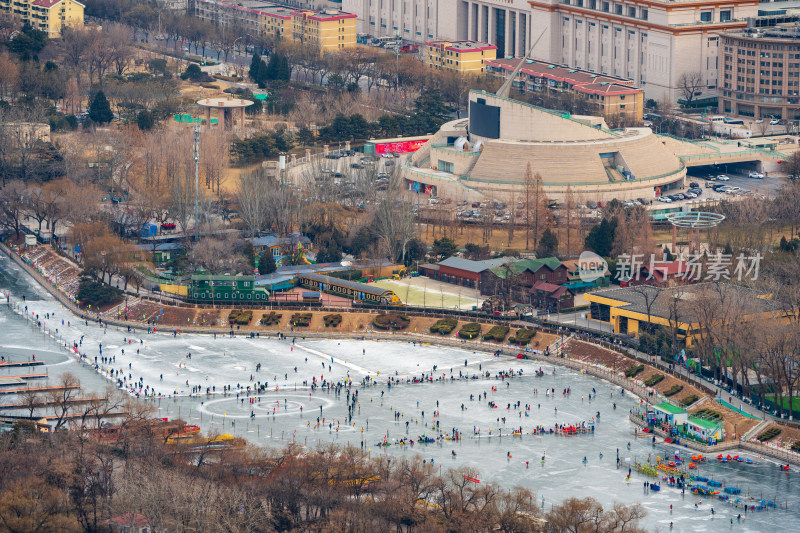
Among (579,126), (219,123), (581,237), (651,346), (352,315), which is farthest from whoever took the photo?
(219,123)

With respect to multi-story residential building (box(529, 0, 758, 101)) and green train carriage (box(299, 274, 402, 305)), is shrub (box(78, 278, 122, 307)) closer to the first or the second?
green train carriage (box(299, 274, 402, 305))

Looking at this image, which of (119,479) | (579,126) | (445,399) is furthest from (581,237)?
(119,479)

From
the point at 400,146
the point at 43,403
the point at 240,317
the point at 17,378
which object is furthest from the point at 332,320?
the point at 400,146

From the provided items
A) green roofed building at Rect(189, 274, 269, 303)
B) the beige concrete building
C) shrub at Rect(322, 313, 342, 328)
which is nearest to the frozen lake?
shrub at Rect(322, 313, 342, 328)

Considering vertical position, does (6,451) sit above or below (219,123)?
below

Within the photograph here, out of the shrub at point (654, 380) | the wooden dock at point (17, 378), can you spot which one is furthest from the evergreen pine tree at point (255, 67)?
the shrub at point (654, 380)

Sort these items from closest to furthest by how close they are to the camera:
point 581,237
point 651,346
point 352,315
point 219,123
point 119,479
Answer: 1. point 119,479
2. point 651,346
3. point 352,315
4. point 581,237
5. point 219,123

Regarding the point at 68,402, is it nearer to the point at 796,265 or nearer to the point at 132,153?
the point at 796,265
